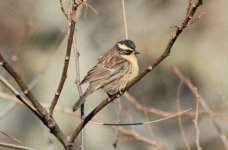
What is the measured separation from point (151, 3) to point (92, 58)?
5.67 ft

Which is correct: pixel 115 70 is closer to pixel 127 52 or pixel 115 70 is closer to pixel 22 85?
pixel 127 52

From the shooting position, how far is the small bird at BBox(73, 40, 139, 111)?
5469mm

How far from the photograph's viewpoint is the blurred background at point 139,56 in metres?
12.3

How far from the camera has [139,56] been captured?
13.4 metres

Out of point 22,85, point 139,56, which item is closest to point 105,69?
point 22,85

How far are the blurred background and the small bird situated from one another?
484 cm

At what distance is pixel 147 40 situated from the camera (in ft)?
44.8

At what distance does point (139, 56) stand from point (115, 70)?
772 cm

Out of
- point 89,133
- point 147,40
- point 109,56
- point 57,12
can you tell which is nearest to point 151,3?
point 147,40

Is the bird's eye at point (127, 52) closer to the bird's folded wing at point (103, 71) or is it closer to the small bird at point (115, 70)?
the small bird at point (115, 70)

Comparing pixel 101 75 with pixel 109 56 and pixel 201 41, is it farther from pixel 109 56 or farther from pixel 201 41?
pixel 201 41

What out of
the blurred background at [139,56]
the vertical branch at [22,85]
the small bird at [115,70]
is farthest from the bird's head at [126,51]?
the blurred background at [139,56]

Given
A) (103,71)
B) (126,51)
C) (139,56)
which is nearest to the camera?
(103,71)

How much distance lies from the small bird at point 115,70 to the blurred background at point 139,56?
4.84 meters
